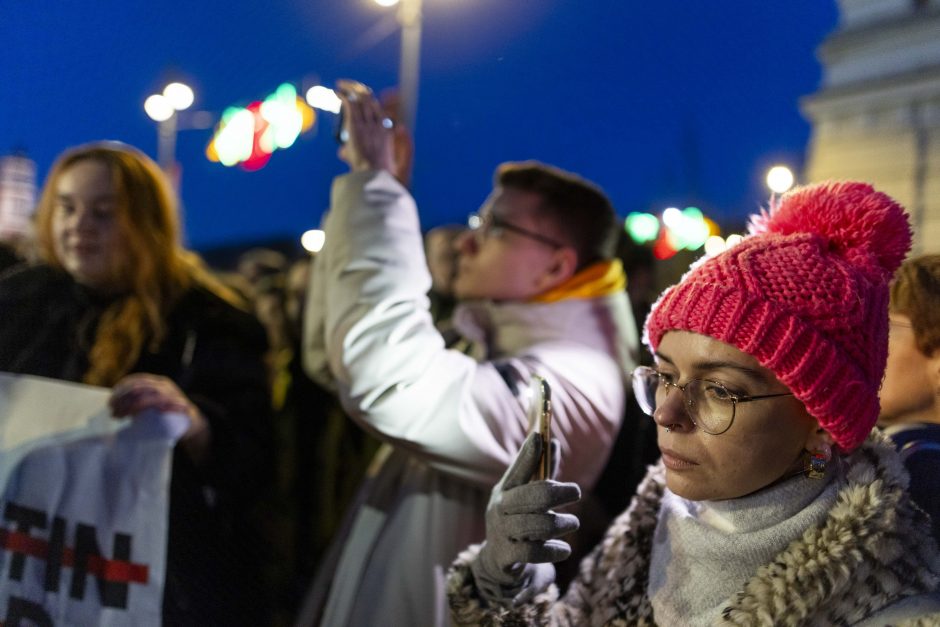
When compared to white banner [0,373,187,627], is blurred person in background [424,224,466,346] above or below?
above

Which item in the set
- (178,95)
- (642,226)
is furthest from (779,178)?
(178,95)

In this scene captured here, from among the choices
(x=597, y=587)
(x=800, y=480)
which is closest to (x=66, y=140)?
(x=597, y=587)

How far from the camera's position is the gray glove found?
1.33 meters

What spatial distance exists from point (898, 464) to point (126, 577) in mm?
1530

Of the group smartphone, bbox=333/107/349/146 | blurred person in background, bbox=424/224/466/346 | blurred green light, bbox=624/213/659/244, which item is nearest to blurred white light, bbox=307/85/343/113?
smartphone, bbox=333/107/349/146

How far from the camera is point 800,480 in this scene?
48.8 inches

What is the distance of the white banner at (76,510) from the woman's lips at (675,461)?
3.78ft

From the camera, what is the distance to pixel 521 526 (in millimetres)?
1335

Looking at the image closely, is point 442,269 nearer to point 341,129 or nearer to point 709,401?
point 341,129

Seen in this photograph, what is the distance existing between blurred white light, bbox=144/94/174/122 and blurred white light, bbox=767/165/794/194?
1550mm

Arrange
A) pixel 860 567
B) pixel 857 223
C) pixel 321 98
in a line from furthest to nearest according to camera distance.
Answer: pixel 321 98 → pixel 857 223 → pixel 860 567

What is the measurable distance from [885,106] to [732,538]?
108 centimetres

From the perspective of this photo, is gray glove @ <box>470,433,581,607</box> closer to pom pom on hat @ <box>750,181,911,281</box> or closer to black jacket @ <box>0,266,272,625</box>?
pom pom on hat @ <box>750,181,911,281</box>

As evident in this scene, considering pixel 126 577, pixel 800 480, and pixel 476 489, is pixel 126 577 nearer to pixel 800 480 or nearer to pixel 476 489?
pixel 476 489
